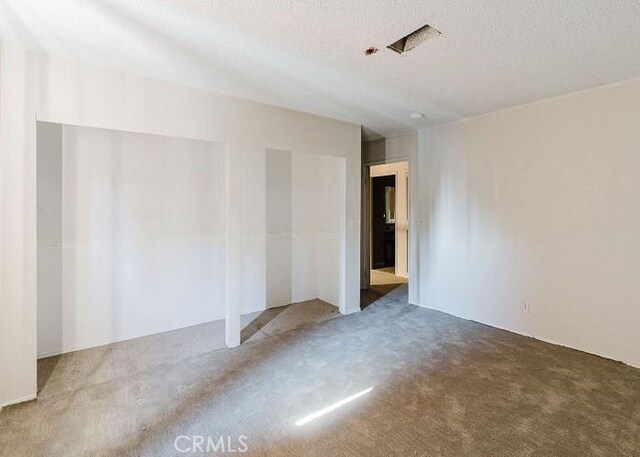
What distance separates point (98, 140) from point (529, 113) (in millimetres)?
4118

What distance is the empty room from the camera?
1978 mm

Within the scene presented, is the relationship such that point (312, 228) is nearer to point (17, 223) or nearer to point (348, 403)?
point (348, 403)

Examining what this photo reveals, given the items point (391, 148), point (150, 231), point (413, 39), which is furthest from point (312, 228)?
point (413, 39)

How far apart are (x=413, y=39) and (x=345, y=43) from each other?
424 millimetres

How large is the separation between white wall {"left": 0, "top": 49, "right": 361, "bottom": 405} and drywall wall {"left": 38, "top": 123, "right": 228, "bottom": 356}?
677 mm

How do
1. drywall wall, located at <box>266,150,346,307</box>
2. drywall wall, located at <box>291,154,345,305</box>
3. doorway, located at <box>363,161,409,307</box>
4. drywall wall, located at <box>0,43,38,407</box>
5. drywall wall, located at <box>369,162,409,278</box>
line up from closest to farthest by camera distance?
drywall wall, located at <box>0,43,38,407</box>, drywall wall, located at <box>266,150,346,307</box>, drywall wall, located at <box>291,154,345,305</box>, doorway, located at <box>363,161,409,307</box>, drywall wall, located at <box>369,162,409,278</box>

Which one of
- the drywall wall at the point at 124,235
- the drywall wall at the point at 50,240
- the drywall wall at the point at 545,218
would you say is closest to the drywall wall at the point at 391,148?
the drywall wall at the point at 545,218

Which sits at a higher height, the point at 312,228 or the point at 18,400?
the point at 312,228

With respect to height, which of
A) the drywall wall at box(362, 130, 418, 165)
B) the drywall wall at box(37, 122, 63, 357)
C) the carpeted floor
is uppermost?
the drywall wall at box(362, 130, 418, 165)

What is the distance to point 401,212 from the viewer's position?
6703 millimetres

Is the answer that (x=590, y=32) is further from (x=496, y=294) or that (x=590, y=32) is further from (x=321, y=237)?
(x=321, y=237)

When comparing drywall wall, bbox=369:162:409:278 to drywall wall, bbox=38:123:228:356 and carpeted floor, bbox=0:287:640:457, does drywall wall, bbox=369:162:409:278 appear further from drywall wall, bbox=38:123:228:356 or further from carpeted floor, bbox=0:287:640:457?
drywall wall, bbox=38:123:228:356

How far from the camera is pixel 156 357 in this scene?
3.00m

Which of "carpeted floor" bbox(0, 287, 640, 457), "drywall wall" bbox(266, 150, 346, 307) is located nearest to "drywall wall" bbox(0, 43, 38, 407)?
"carpeted floor" bbox(0, 287, 640, 457)
